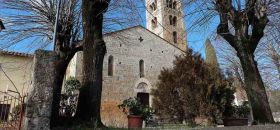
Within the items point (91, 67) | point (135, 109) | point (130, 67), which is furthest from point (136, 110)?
point (130, 67)

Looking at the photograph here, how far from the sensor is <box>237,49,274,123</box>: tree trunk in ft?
25.8

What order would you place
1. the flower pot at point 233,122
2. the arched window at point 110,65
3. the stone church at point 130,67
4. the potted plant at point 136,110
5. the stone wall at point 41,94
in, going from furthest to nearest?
the arched window at point 110,65, the stone church at point 130,67, the potted plant at point 136,110, the flower pot at point 233,122, the stone wall at point 41,94

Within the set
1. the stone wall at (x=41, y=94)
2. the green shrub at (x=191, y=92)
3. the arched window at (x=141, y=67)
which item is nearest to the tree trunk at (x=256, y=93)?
the green shrub at (x=191, y=92)

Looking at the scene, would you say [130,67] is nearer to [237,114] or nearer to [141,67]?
[141,67]

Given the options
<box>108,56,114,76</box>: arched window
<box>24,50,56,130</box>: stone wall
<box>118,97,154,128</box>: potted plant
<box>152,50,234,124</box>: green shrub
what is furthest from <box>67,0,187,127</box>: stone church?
<box>24,50,56,130</box>: stone wall

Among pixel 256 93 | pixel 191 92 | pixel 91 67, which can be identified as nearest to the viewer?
pixel 91 67

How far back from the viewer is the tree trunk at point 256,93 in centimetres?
787

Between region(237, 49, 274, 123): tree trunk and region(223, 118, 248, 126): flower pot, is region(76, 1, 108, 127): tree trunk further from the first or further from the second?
region(223, 118, 248, 126): flower pot

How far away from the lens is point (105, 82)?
72.9 ft

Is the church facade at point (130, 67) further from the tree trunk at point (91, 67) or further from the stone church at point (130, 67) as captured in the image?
the tree trunk at point (91, 67)

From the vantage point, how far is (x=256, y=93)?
313 inches

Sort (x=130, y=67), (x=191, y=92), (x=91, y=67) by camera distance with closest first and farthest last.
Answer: (x=91, y=67), (x=191, y=92), (x=130, y=67)

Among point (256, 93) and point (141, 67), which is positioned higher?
point (141, 67)

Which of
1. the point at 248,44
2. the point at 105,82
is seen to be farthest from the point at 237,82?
the point at 248,44
